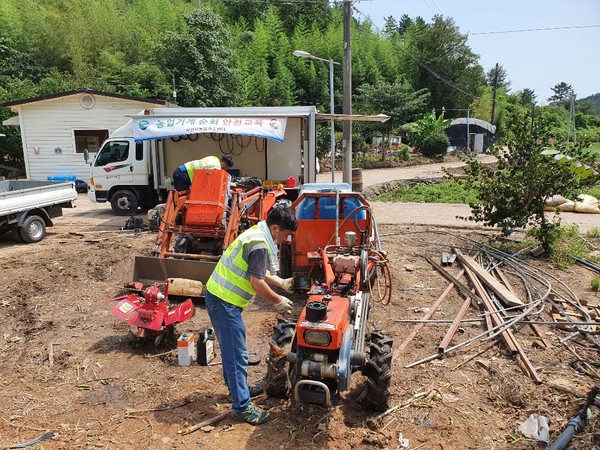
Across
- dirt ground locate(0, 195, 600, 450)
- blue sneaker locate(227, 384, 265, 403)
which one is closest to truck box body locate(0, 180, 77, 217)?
dirt ground locate(0, 195, 600, 450)

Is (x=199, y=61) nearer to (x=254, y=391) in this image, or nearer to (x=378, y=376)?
(x=254, y=391)

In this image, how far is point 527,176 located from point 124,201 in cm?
1056

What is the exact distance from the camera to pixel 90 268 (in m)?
8.39

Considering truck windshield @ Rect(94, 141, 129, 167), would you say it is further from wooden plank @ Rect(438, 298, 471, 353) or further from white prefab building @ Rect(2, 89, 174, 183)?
wooden plank @ Rect(438, 298, 471, 353)

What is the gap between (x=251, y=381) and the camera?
4.76m

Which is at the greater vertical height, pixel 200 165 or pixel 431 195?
pixel 200 165

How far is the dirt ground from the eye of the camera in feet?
12.7

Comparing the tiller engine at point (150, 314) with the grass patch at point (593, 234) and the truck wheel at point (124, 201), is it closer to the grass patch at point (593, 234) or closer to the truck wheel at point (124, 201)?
the truck wheel at point (124, 201)

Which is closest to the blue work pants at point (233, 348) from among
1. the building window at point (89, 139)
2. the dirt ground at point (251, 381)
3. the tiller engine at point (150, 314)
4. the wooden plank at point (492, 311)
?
the dirt ground at point (251, 381)

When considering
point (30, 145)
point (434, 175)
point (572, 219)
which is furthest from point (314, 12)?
point (572, 219)

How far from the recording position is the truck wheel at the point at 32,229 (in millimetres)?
10445

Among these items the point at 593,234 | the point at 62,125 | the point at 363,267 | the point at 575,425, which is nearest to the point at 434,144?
the point at 593,234

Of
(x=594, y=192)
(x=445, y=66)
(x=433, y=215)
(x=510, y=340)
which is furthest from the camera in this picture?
(x=445, y=66)

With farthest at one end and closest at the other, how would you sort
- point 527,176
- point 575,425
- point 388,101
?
1. point 388,101
2. point 527,176
3. point 575,425
